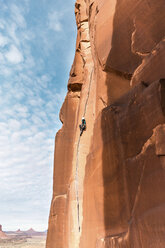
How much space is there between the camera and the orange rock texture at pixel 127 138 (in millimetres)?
4754

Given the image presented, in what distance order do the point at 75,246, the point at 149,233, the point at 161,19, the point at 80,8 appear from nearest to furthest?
the point at 149,233 → the point at 161,19 → the point at 75,246 → the point at 80,8

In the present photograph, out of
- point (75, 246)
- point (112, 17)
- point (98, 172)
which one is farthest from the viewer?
point (75, 246)

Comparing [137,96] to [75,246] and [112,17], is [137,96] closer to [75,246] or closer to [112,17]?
[112,17]

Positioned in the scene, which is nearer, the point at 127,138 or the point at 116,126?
the point at 127,138

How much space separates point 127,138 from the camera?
5777mm

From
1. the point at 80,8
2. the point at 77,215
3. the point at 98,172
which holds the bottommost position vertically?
the point at 77,215

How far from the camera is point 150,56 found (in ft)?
19.2

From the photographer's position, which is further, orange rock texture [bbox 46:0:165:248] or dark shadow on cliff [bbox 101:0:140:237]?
dark shadow on cliff [bbox 101:0:140:237]

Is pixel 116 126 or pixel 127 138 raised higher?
pixel 116 126

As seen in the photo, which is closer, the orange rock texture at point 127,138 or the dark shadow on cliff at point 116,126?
the orange rock texture at point 127,138

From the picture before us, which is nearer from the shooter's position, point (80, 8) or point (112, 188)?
point (112, 188)

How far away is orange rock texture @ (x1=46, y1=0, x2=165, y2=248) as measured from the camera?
4.75m

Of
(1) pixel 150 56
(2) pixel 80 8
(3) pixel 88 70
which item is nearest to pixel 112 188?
(1) pixel 150 56

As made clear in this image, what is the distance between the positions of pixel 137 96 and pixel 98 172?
240 cm
